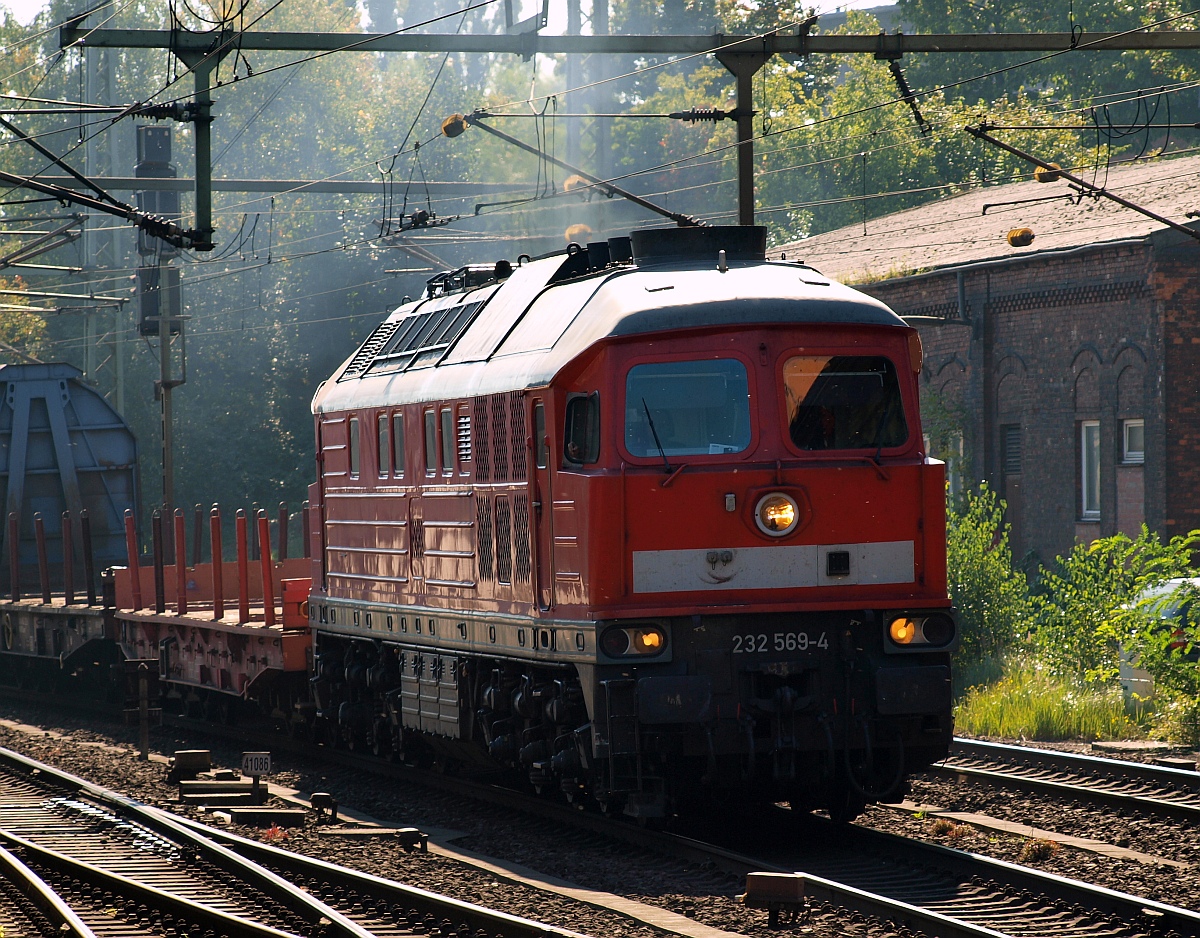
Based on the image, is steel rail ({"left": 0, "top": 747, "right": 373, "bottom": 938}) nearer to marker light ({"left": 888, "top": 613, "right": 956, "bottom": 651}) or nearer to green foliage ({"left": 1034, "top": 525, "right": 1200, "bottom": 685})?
marker light ({"left": 888, "top": 613, "right": 956, "bottom": 651})

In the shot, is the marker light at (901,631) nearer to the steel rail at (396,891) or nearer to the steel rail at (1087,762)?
the steel rail at (396,891)

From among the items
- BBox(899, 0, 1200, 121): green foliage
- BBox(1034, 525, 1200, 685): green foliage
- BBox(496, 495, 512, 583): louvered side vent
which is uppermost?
BBox(899, 0, 1200, 121): green foliage

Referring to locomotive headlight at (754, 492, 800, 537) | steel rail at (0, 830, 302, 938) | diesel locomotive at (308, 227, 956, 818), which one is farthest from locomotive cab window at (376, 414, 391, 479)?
locomotive headlight at (754, 492, 800, 537)

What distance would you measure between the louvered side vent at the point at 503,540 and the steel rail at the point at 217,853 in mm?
2571

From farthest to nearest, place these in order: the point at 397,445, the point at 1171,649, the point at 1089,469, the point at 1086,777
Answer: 1. the point at 1089,469
2. the point at 1171,649
3. the point at 397,445
4. the point at 1086,777

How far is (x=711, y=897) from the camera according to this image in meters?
9.27

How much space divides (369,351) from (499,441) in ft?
14.3

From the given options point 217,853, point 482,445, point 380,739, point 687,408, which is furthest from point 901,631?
point 380,739

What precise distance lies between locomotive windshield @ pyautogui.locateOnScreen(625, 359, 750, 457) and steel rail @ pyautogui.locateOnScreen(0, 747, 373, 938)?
127 inches

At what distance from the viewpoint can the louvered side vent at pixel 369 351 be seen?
15.8 metres

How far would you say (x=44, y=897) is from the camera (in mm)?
9836

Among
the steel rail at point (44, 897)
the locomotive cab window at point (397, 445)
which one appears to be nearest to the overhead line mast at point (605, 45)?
the locomotive cab window at point (397, 445)

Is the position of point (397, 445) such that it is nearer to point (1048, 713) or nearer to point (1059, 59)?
point (1048, 713)

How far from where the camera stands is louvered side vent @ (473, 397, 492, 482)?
12188 millimetres
